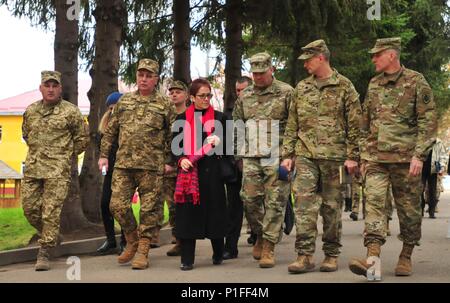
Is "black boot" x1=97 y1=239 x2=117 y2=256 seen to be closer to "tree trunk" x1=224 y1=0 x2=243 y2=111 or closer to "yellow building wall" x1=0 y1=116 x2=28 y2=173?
"tree trunk" x1=224 y1=0 x2=243 y2=111

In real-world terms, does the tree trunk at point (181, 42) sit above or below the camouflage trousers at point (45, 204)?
above

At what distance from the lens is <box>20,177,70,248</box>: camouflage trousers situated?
881 centimetres

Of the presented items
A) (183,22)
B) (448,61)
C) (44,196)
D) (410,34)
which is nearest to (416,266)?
(44,196)

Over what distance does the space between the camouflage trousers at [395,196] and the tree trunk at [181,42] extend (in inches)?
309

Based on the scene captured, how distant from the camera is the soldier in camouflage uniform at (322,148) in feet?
26.4

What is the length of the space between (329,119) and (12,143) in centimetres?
6392

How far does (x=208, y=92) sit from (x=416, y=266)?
2.76m

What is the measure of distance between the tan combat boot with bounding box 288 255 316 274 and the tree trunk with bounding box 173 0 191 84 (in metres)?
7.58

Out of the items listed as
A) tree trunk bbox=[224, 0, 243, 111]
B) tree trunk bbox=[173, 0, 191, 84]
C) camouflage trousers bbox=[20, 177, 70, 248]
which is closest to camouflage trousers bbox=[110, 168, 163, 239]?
camouflage trousers bbox=[20, 177, 70, 248]

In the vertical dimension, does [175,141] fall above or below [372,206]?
above

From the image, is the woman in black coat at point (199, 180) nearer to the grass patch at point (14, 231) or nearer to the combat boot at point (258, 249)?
the combat boot at point (258, 249)

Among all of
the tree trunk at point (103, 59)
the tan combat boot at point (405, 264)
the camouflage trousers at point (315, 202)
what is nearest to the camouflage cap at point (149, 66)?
the camouflage trousers at point (315, 202)
